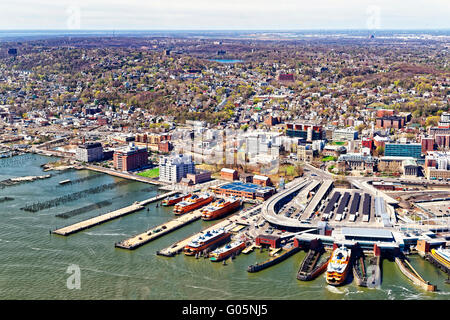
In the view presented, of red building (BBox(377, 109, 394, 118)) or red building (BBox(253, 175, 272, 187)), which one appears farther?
red building (BBox(377, 109, 394, 118))

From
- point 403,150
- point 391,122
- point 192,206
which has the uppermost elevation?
point 391,122

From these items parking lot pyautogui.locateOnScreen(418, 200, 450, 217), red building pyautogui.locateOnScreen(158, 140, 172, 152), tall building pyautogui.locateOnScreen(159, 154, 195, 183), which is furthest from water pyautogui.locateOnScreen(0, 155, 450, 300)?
red building pyautogui.locateOnScreen(158, 140, 172, 152)

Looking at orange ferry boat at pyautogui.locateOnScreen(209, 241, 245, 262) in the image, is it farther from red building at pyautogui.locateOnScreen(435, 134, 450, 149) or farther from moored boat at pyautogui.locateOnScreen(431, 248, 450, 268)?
red building at pyautogui.locateOnScreen(435, 134, 450, 149)

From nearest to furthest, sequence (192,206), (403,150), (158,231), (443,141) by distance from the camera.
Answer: (158,231) < (192,206) < (403,150) < (443,141)

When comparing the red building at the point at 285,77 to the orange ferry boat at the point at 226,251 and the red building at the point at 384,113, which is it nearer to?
the red building at the point at 384,113

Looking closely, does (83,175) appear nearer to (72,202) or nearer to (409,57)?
(72,202)

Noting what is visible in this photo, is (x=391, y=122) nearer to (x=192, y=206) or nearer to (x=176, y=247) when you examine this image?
(x=192, y=206)

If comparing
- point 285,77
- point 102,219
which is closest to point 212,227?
point 102,219
